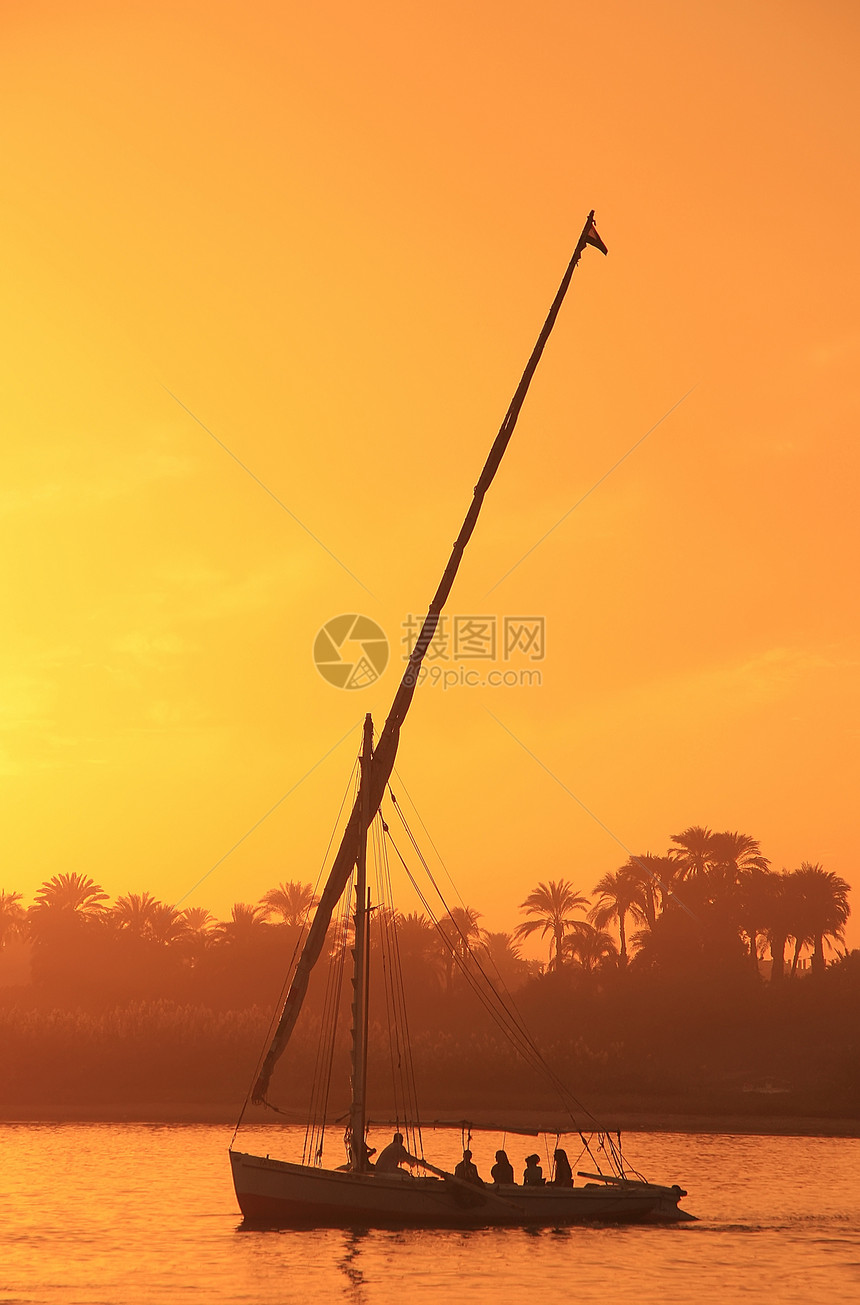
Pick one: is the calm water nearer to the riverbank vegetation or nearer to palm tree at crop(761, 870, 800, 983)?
the riverbank vegetation

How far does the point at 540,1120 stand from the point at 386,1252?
38.9m

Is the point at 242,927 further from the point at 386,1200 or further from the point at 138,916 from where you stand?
the point at 386,1200

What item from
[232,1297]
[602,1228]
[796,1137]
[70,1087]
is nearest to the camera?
[232,1297]

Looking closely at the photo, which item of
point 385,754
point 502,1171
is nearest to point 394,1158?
point 502,1171

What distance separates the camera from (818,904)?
96500 millimetres

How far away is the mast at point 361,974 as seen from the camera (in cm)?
3631

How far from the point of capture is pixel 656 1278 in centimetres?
3444

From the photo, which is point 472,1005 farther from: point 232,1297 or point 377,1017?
point 232,1297

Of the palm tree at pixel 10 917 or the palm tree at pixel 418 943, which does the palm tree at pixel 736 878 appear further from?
the palm tree at pixel 10 917

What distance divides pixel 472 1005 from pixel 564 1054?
1396cm

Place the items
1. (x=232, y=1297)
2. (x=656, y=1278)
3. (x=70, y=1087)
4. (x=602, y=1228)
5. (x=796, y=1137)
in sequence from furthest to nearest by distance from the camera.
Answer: (x=70, y=1087)
(x=796, y=1137)
(x=602, y=1228)
(x=656, y=1278)
(x=232, y=1297)

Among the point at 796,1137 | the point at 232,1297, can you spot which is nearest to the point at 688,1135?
the point at 796,1137

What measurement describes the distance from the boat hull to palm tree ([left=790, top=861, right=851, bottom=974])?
198ft

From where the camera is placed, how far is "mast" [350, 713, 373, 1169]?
36312 millimetres
